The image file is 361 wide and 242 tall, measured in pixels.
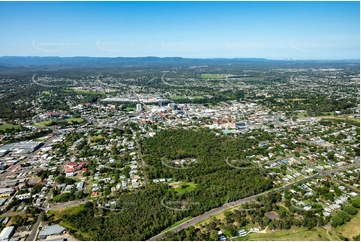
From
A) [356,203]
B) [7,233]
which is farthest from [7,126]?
[356,203]

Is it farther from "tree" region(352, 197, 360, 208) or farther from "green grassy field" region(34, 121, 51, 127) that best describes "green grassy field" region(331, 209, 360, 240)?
"green grassy field" region(34, 121, 51, 127)

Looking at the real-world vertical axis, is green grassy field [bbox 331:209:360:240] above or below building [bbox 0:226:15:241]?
above

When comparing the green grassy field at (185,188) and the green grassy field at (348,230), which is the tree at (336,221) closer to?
the green grassy field at (348,230)

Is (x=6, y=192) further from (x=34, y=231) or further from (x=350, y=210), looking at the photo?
(x=350, y=210)

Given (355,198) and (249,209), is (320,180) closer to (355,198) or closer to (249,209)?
(355,198)

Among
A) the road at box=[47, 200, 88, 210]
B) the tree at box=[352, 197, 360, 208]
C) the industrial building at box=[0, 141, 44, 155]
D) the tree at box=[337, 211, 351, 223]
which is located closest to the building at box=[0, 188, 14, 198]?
the road at box=[47, 200, 88, 210]

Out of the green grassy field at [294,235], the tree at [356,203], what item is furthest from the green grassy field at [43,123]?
the tree at [356,203]

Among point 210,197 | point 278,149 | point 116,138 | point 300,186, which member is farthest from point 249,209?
point 116,138
